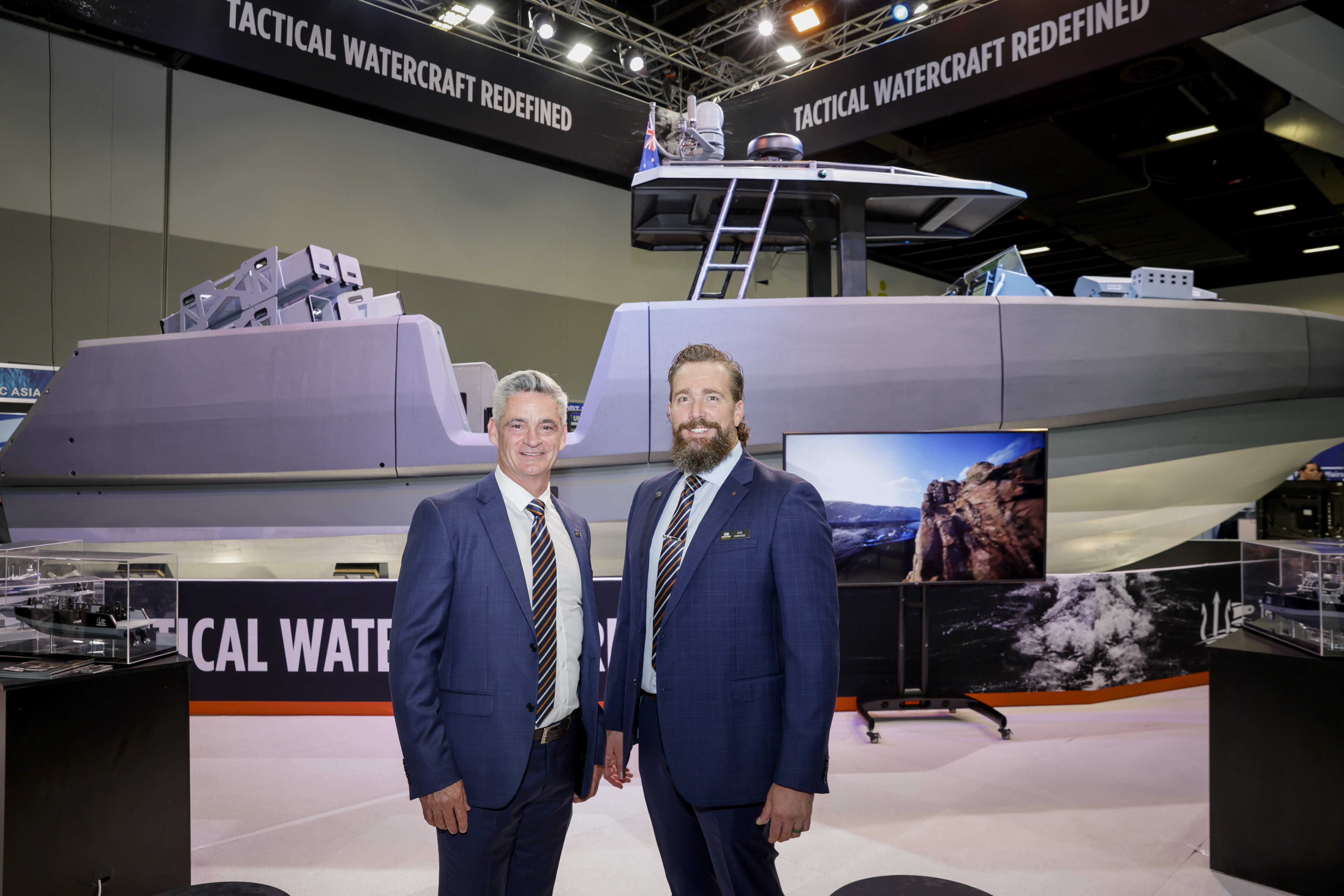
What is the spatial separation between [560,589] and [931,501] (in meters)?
2.63

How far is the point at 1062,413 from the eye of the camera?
12.5 ft

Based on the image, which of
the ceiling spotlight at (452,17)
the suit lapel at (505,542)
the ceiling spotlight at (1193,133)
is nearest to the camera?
the suit lapel at (505,542)

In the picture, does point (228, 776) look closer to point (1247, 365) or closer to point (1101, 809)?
point (1101, 809)

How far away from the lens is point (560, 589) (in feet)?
5.47

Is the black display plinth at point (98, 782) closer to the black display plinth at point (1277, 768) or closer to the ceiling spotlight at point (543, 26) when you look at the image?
the black display plinth at point (1277, 768)

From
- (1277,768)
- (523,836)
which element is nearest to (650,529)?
(523,836)

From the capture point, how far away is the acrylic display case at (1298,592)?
232 centimetres

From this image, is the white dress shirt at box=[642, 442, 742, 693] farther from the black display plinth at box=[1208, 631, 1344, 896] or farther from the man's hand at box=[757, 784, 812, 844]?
the black display plinth at box=[1208, 631, 1344, 896]

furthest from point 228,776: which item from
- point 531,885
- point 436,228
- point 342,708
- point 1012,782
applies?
point 436,228

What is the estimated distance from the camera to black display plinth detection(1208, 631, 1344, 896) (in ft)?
7.26

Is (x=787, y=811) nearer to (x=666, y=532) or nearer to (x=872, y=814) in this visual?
(x=666, y=532)

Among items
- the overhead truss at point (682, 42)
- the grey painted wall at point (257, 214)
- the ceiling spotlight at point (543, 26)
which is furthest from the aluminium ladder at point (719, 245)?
the ceiling spotlight at point (543, 26)

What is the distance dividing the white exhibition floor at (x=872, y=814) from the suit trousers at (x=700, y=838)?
73cm

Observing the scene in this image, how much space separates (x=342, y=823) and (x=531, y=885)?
152 centimetres
